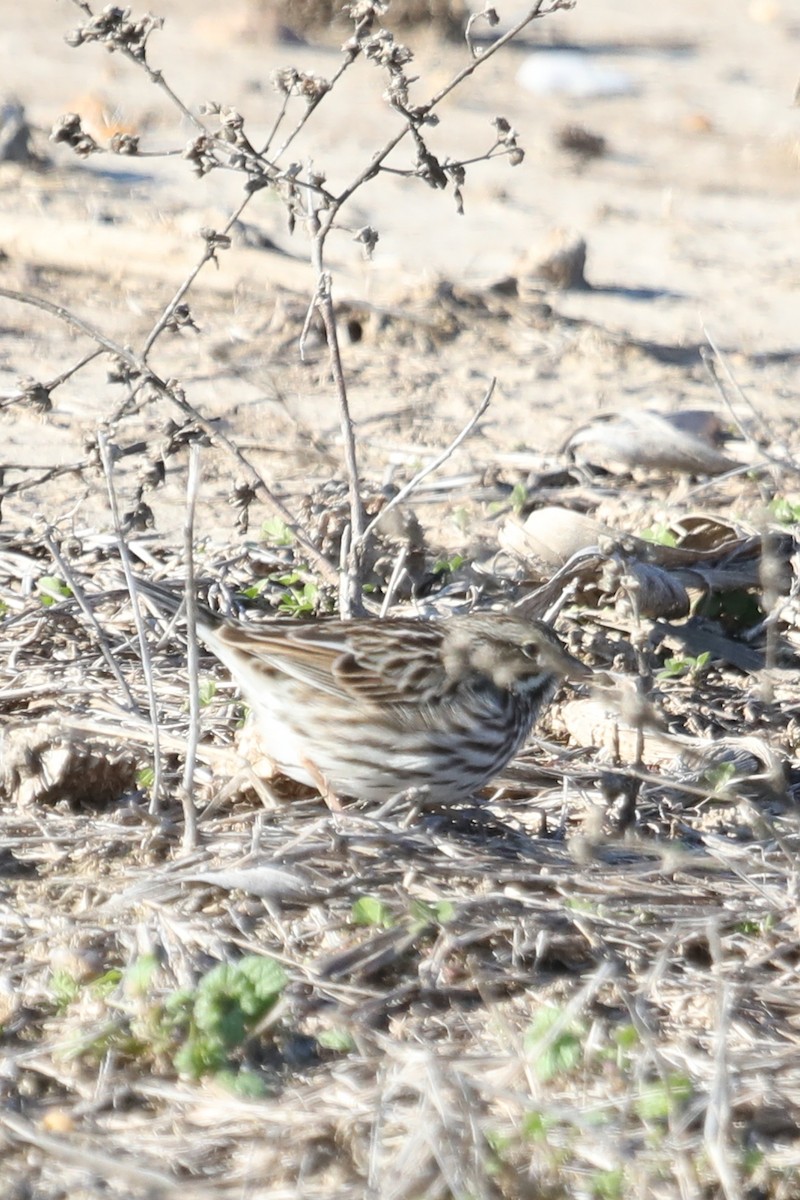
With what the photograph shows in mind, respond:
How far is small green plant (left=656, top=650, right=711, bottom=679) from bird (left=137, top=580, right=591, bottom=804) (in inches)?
42.5

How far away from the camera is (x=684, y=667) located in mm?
6348

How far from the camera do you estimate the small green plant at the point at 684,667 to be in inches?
249

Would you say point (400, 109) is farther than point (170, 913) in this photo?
Yes

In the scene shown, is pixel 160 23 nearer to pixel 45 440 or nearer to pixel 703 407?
pixel 45 440

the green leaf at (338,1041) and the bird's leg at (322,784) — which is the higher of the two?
the bird's leg at (322,784)

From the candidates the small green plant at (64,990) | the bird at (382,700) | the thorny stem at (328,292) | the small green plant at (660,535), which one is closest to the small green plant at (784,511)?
the small green plant at (660,535)

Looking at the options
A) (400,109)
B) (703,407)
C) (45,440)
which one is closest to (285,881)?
(400,109)

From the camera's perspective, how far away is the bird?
5.07 metres

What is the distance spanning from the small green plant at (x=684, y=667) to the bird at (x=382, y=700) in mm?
1078

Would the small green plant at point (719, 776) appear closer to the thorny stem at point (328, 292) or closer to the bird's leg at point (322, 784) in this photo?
the bird's leg at point (322, 784)

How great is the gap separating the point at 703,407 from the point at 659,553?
2.31 metres

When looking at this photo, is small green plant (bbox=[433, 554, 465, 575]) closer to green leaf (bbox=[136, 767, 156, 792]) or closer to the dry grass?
the dry grass

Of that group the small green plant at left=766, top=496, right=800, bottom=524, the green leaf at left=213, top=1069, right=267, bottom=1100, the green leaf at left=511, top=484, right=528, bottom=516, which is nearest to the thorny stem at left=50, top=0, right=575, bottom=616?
the green leaf at left=511, top=484, right=528, bottom=516

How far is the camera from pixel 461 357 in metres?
9.38
